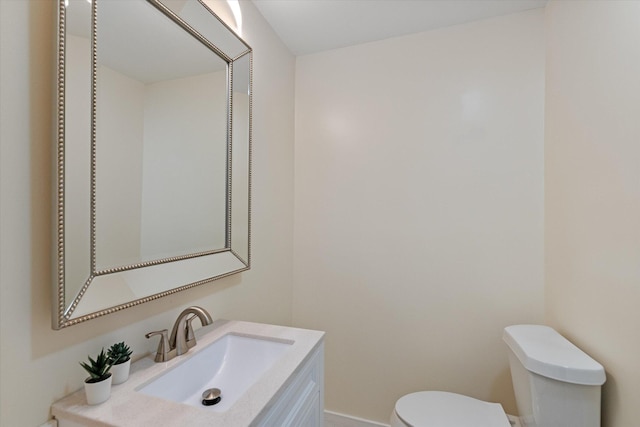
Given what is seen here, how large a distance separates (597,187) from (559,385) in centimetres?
76

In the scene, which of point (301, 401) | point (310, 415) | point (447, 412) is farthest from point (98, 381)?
point (447, 412)

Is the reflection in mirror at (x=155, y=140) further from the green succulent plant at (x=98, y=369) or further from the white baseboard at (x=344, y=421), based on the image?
the white baseboard at (x=344, y=421)

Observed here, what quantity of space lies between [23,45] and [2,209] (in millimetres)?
378

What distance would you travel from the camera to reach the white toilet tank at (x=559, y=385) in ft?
3.47

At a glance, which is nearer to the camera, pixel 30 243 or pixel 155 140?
pixel 30 243

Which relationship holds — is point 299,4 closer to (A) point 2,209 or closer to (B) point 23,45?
(B) point 23,45

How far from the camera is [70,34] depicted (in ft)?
2.39

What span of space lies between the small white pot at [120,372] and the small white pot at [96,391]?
72 mm

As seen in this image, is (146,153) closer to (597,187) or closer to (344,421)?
(597,187)

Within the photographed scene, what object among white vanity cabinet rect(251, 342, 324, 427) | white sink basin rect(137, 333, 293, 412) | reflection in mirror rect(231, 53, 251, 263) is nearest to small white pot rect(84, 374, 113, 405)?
white sink basin rect(137, 333, 293, 412)

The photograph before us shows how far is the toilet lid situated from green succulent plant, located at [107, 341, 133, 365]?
43.7 inches

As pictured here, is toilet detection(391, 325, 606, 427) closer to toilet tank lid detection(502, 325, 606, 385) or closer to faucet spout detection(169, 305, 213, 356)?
toilet tank lid detection(502, 325, 606, 385)

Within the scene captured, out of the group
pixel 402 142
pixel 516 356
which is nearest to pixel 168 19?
pixel 402 142

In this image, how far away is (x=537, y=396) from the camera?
1123mm
